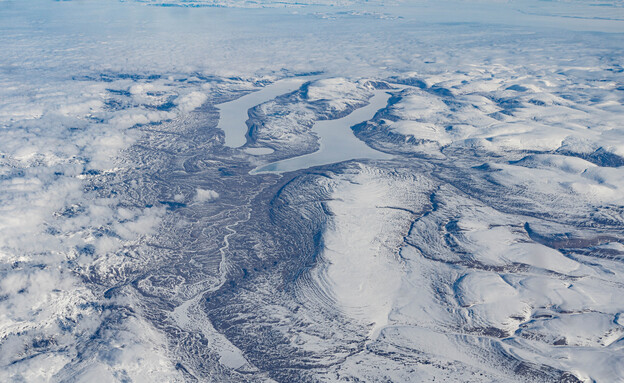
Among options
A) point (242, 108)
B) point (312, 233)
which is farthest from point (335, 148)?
point (242, 108)

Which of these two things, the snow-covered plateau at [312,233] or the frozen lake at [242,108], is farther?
the frozen lake at [242,108]

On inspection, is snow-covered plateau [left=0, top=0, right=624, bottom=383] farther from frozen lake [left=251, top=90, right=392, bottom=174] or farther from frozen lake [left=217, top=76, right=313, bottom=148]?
frozen lake [left=217, top=76, right=313, bottom=148]

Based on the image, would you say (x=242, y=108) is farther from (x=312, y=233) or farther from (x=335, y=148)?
(x=312, y=233)

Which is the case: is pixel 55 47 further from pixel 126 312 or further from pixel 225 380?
pixel 225 380

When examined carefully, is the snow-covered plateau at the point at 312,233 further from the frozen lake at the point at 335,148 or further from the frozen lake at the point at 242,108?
the frozen lake at the point at 242,108

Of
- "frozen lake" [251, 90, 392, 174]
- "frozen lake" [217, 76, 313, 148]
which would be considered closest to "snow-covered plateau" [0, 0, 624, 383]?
"frozen lake" [251, 90, 392, 174]

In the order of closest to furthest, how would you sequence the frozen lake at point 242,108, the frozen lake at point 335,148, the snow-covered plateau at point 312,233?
the snow-covered plateau at point 312,233, the frozen lake at point 335,148, the frozen lake at point 242,108

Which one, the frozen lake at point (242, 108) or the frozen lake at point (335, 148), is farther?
the frozen lake at point (242, 108)

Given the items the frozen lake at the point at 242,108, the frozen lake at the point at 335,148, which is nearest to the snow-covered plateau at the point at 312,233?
the frozen lake at the point at 335,148

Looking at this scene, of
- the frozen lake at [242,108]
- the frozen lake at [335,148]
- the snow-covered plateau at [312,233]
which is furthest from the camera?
the frozen lake at [242,108]
